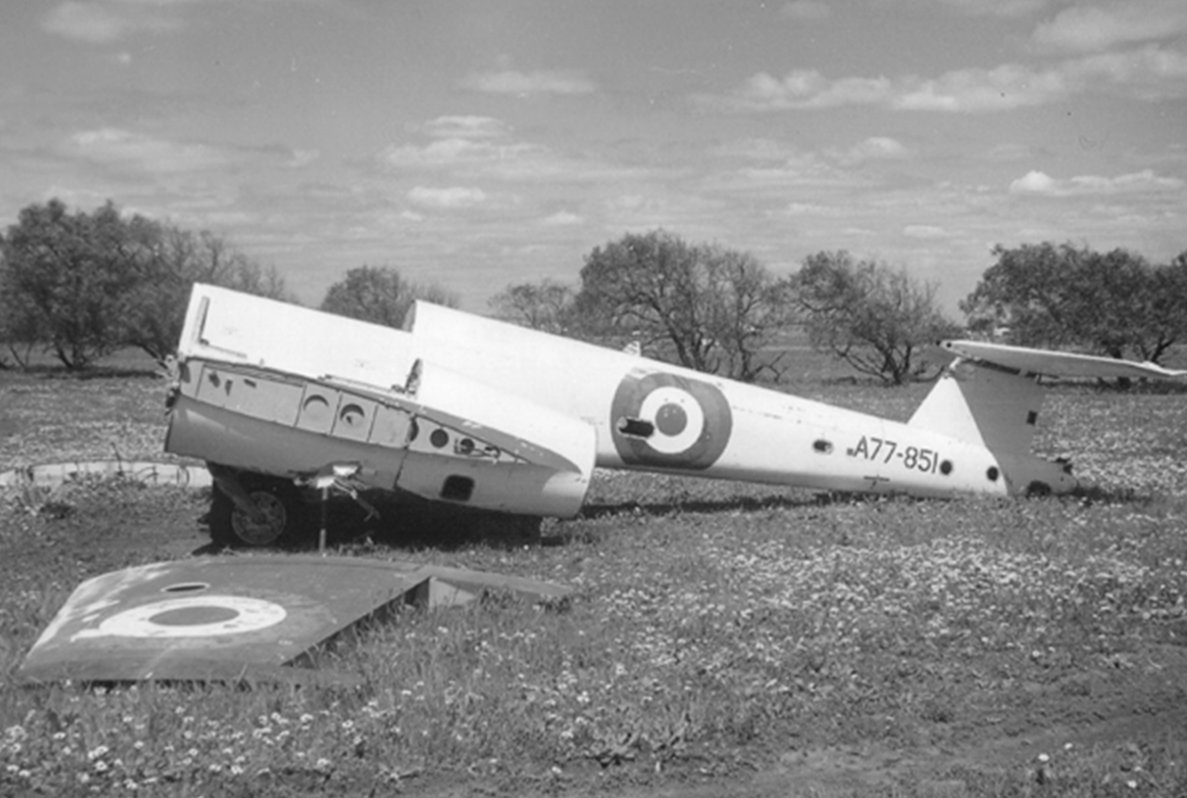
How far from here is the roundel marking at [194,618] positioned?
8.70 metres

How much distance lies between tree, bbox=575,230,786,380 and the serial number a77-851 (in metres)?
43.4

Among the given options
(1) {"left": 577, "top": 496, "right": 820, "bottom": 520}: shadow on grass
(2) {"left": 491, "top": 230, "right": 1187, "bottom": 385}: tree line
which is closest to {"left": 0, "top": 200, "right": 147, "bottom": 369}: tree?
(2) {"left": 491, "top": 230, "right": 1187, "bottom": 385}: tree line

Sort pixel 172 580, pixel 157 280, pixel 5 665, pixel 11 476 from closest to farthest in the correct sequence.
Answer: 1. pixel 5 665
2. pixel 172 580
3. pixel 11 476
4. pixel 157 280

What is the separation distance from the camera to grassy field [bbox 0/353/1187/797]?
672 centimetres

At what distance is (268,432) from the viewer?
13461 mm

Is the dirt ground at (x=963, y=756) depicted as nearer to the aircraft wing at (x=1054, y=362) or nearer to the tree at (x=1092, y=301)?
the aircraft wing at (x=1054, y=362)

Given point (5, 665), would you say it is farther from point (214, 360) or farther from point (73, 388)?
point (73, 388)

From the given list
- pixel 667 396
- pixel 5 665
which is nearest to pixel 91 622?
pixel 5 665

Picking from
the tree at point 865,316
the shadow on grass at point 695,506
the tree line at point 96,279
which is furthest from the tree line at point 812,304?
the shadow on grass at point 695,506

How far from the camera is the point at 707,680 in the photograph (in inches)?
325

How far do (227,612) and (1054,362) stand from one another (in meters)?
11.1

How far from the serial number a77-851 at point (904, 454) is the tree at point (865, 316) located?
1726 inches

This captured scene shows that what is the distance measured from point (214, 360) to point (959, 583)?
28.6ft

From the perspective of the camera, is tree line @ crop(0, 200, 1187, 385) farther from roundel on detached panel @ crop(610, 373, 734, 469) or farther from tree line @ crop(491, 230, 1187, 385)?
roundel on detached panel @ crop(610, 373, 734, 469)
